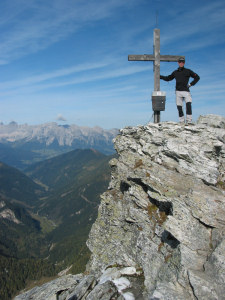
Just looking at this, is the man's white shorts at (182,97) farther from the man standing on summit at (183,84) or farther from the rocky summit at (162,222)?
the rocky summit at (162,222)

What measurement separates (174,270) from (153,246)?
2.83 m

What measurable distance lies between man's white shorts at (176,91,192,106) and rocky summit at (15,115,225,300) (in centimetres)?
211

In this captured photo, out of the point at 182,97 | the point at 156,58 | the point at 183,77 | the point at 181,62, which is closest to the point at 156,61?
the point at 156,58

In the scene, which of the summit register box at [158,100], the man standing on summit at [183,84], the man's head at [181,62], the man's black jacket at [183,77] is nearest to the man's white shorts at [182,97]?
the man standing on summit at [183,84]

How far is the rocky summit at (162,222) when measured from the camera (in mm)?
12422

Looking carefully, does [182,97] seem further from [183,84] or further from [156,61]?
[156,61]

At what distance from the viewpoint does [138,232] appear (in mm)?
17578

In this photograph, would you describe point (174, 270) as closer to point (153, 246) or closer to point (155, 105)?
point (153, 246)

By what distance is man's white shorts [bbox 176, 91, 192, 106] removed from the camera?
19391 millimetres

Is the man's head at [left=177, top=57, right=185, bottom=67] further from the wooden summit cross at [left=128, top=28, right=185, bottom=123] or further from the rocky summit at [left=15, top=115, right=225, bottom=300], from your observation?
the rocky summit at [left=15, top=115, right=225, bottom=300]

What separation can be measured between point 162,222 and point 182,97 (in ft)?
36.4

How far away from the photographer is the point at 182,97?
19938 mm

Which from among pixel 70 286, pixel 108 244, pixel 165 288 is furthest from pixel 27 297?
pixel 165 288

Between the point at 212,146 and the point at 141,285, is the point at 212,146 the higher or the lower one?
the higher one
